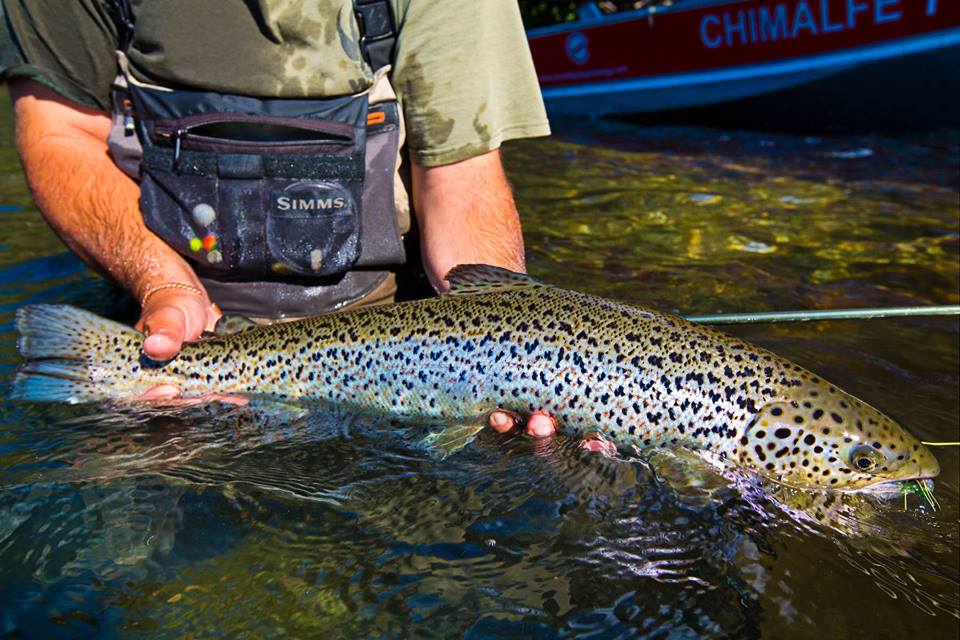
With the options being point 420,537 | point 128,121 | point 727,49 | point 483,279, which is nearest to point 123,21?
point 128,121

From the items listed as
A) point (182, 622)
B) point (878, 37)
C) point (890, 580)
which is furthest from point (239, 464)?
point (878, 37)

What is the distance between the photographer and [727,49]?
32.9 ft

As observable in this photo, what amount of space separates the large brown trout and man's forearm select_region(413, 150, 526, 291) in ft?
1.08

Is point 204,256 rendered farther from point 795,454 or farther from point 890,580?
point 890,580

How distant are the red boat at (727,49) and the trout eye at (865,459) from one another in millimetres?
7148

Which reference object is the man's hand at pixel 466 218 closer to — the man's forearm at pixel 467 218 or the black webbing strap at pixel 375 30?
the man's forearm at pixel 467 218

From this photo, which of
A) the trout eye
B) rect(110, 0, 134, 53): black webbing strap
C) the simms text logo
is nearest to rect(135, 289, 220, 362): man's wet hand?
the simms text logo

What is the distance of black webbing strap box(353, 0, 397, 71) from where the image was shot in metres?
3.49

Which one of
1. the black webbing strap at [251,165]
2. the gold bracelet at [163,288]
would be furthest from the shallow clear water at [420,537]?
the black webbing strap at [251,165]

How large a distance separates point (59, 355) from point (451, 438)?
1438 millimetres

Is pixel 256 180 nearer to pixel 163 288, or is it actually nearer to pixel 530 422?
pixel 163 288

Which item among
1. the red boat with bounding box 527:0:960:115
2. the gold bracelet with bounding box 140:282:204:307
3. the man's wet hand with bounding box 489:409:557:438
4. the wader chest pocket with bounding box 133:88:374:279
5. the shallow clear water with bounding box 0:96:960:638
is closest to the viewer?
the shallow clear water with bounding box 0:96:960:638

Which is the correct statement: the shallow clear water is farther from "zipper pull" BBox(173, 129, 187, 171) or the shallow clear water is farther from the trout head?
"zipper pull" BBox(173, 129, 187, 171)

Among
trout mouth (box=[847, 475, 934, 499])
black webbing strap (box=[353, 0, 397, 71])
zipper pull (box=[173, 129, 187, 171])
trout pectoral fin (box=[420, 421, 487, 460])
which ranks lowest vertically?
trout mouth (box=[847, 475, 934, 499])
